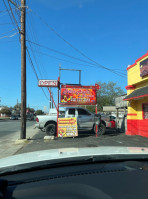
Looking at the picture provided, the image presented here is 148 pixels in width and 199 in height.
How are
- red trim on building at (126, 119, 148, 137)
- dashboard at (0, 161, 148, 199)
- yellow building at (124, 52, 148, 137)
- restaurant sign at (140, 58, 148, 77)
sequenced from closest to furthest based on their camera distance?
dashboard at (0, 161, 148, 199)
restaurant sign at (140, 58, 148, 77)
yellow building at (124, 52, 148, 137)
red trim on building at (126, 119, 148, 137)

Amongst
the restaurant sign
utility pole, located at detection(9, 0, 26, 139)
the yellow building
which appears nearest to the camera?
the restaurant sign

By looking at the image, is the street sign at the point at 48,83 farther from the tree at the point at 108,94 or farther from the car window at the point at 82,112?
the tree at the point at 108,94

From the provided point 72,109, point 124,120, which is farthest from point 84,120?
point 124,120

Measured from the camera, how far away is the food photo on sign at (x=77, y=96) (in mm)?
12633

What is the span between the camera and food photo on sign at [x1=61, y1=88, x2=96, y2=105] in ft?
41.4

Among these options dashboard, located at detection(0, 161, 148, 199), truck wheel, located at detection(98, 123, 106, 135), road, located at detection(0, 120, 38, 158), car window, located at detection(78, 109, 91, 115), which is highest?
car window, located at detection(78, 109, 91, 115)

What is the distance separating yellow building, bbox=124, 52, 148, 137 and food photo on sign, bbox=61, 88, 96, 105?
106 inches

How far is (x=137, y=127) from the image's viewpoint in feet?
44.2

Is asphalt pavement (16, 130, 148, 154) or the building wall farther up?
the building wall

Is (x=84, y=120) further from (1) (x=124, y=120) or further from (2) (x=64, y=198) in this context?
(2) (x=64, y=198)

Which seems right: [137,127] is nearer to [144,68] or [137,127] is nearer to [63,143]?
[144,68]

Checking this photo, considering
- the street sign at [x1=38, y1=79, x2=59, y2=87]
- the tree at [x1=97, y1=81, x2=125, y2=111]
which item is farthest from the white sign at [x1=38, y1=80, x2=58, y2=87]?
the tree at [x1=97, y1=81, x2=125, y2=111]

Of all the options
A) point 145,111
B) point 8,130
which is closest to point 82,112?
point 145,111

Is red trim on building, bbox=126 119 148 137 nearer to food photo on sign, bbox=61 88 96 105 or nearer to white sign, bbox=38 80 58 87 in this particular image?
food photo on sign, bbox=61 88 96 105
